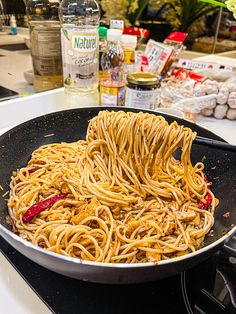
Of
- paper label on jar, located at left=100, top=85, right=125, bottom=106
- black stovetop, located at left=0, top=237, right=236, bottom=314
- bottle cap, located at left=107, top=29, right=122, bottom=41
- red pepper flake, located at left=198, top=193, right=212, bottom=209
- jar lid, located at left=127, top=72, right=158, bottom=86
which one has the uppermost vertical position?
bottle cap, located at left=107, top=29, right=122, bottom=41

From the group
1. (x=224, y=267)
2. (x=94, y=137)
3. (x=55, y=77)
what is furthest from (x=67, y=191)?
(x=55, y=77)

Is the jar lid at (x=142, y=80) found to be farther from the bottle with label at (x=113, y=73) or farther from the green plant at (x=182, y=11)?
the green plant at (x=182, y=11)

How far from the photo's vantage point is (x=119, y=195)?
2.54ft

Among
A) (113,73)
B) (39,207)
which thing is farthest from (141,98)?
(39,207)

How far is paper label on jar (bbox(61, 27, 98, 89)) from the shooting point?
105 cm

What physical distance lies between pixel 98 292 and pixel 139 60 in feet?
3.87

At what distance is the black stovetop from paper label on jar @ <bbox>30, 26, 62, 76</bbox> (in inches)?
33.9

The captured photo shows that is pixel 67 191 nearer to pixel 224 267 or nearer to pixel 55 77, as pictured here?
pixel 224 267

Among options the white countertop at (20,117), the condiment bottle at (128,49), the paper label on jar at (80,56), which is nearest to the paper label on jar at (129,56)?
the condiment bottle at (128,49)

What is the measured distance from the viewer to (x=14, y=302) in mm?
546

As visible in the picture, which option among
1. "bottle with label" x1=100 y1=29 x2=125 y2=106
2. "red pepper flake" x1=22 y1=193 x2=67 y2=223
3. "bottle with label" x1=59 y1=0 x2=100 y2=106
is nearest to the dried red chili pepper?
"red pepper flake" x1=22 y1=193 x2=67 y2=223

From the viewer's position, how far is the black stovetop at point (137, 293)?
1.86 ft

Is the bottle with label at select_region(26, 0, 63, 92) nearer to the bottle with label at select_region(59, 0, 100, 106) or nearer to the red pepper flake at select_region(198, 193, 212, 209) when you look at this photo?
the bottle with label at select_region(59, 0, 100, 106)

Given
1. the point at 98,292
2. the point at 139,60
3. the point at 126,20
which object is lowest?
the point at 98,292
